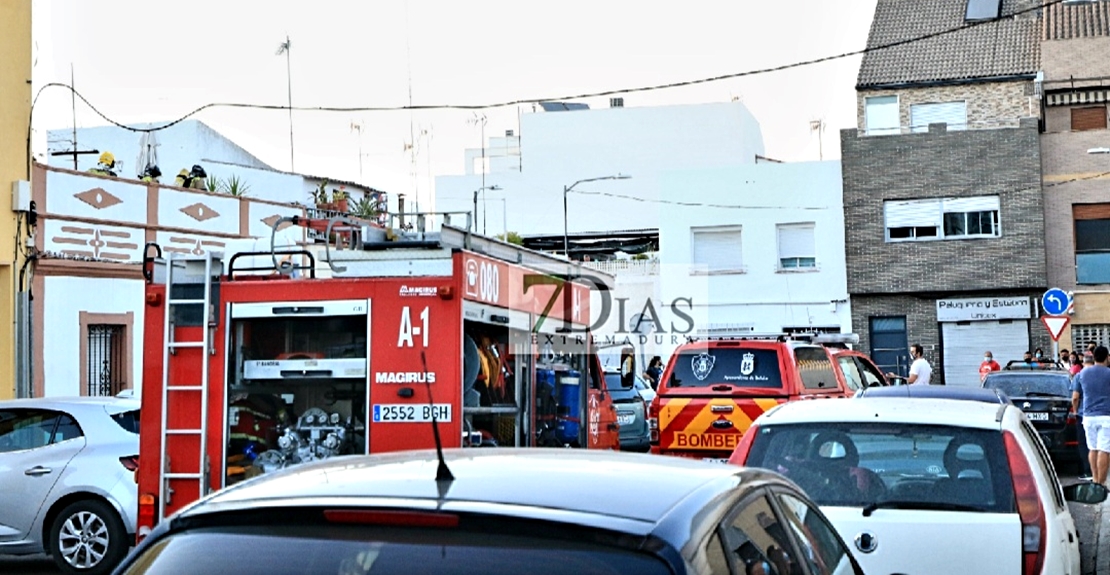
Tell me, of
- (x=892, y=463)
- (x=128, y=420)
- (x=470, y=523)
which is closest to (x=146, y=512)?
(x=128, y=420)

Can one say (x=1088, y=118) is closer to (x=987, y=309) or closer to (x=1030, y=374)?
(x=987, y=309)

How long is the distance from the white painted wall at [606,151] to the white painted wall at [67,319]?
39.3 meters

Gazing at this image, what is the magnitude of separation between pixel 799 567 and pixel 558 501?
3.67 feet

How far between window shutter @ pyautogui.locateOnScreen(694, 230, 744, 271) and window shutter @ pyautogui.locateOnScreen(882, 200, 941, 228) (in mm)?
4573

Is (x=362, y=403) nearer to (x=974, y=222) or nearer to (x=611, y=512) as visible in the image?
(x=611, y=512)

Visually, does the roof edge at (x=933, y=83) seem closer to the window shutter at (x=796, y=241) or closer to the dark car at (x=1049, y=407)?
the window shutter at (x=796, y=241)

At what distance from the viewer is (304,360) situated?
34.3 feet

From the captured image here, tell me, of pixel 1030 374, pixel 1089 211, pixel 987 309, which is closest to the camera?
pixel 1030 374

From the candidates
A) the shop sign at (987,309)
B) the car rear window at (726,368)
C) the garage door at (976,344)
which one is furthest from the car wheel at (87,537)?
the shop sign at (987,309)

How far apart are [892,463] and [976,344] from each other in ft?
112

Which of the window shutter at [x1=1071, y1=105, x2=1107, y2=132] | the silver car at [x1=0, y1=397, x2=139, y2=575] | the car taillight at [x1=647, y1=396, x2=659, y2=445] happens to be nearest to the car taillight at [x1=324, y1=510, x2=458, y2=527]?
the silver car at [x1=0, y1=397, x2=139, y2=575]

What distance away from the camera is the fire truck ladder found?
10.3m

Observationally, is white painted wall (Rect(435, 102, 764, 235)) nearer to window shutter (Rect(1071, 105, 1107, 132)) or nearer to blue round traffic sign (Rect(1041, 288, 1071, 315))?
window shutter (Rect(1071, 105, 1107, 132))

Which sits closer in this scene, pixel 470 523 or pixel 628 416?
pixel 470 523
